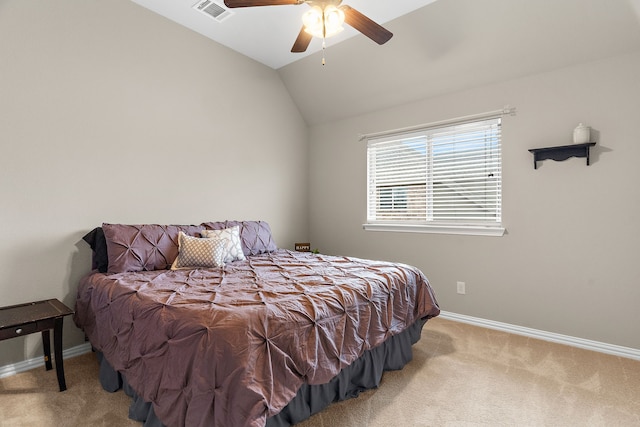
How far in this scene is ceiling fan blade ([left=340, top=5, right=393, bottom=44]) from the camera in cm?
198

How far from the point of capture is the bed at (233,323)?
1.28 m

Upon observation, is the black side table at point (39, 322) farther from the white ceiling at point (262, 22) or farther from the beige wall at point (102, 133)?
the white ceiling at point (262, 22)

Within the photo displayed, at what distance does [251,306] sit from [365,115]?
122 inches

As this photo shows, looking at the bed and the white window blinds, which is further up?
the white window blinds

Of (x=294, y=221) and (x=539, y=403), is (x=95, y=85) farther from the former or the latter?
(x=539, y=403)

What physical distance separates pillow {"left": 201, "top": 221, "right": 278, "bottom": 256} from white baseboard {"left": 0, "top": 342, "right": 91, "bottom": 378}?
131 centimetres

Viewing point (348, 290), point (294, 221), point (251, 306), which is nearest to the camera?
point (251, 306)

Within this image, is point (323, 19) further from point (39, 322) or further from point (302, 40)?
point (39, 322)

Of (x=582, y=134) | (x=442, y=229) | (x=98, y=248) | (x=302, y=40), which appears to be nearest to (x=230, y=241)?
(x=98, y=248)

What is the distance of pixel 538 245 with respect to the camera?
2891 millimetres

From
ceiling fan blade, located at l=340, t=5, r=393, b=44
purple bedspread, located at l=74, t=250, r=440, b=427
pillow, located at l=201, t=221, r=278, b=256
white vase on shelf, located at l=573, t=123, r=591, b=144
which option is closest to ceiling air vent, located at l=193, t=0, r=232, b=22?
ceiling fan blade, located at l=340, t=5, r=393, b=44

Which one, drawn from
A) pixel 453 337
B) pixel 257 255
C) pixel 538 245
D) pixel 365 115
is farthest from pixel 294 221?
pixel 538 245

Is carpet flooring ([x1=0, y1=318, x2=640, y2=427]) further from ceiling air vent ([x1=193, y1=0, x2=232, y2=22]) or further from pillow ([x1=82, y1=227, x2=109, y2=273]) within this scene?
ceiling air vent ([x1=193, y1=0, x2=232, y2=22])

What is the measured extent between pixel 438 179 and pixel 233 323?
283 cm
